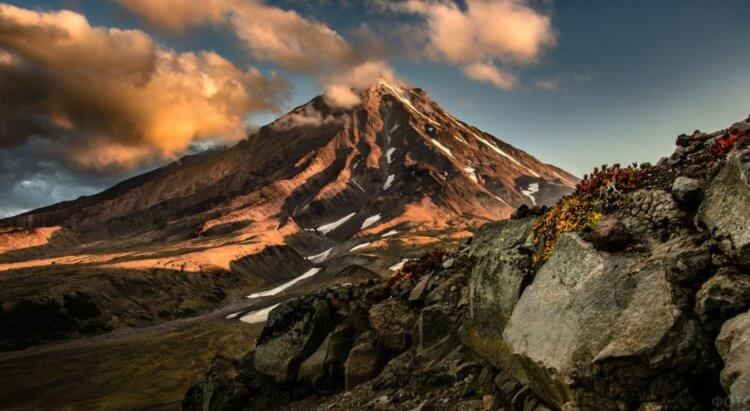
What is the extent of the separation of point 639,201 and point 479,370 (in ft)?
21.4

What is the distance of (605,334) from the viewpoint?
9719 mm

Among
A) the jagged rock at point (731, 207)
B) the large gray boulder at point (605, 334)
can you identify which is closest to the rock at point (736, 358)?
the large gray boulder at point (605, 334)

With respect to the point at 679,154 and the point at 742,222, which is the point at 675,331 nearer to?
the point at 742,222

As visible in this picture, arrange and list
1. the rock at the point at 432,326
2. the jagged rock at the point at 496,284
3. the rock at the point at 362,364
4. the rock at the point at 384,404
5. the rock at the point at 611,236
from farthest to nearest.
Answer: the rock at the point at 362,364 → the rock at the point at 432,326 → the rock at the point at 384,404 → the jagged rock at the point at 496,284 → the rock at the point at 611,236

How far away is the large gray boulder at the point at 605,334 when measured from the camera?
Answer: 8.75 meters

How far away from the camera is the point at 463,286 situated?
16.9 metres

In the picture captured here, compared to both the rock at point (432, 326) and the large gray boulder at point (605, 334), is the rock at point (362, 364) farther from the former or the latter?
the large gray boulder at point (605, 334)

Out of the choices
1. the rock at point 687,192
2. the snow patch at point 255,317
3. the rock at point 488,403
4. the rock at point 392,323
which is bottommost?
the snow patch at point 255,317

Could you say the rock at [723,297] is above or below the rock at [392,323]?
above

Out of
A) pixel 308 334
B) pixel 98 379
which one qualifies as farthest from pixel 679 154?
pixel 98 379

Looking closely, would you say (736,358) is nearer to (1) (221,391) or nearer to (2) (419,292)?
(2) (419,292)

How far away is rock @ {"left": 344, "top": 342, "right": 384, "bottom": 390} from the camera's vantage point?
58.5 ft

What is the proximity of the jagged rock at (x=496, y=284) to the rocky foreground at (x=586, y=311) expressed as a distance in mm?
50

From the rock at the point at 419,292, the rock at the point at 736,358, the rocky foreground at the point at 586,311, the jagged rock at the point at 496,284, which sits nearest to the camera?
the rock at the point at 736,358
